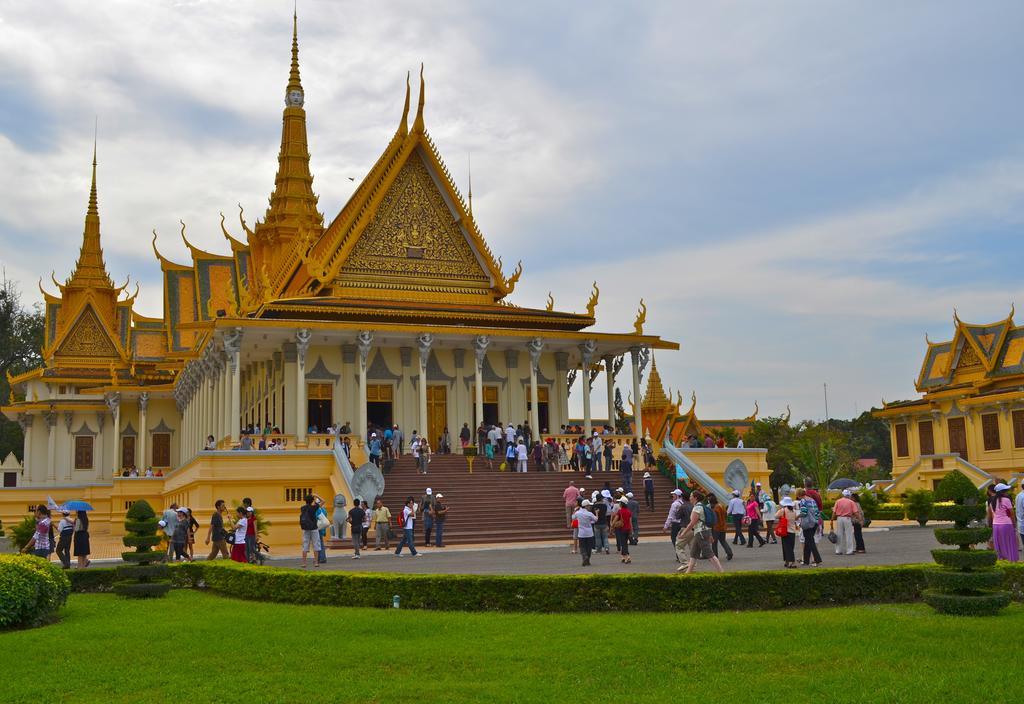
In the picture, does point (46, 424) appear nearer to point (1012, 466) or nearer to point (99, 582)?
point (99, 582)

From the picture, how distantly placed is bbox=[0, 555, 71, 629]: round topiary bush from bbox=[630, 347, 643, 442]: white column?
21.3 m

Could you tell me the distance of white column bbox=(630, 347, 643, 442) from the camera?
32.6 metres

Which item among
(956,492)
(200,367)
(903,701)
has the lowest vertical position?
(903,701)

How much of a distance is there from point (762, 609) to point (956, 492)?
2527 millimetres

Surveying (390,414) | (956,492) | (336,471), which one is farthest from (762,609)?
(390,414)

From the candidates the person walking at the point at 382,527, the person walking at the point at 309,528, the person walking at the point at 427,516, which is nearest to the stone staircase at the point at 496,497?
the person walking at the point at 427,516

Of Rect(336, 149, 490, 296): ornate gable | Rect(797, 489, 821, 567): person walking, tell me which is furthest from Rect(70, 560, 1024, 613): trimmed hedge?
Rect(336, 149, 490, 296): ornate gable

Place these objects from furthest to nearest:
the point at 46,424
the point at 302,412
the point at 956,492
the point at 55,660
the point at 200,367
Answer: the point at 46,424 → the point at 200,367 → the point at 302,412 → the point at 956,492 → the point at 55,660

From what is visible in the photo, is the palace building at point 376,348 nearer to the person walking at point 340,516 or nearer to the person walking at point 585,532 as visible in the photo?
the person walking at point 340,516

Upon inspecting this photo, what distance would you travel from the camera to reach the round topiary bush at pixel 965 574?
1121 centimetres

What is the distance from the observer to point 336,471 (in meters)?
25.6

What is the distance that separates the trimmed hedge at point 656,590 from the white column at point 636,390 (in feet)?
63.8

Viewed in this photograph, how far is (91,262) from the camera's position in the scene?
55219 millimetres

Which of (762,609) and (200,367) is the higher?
(200,367)
